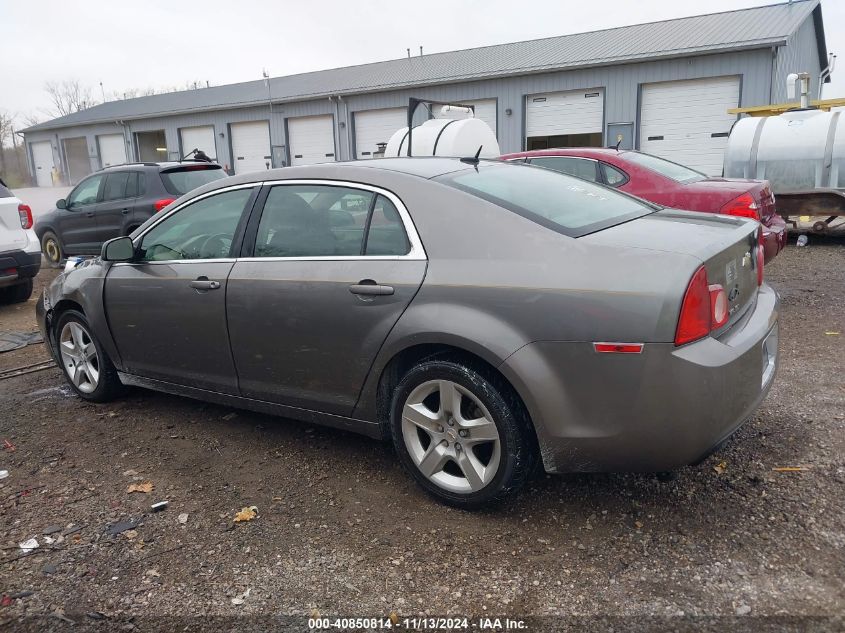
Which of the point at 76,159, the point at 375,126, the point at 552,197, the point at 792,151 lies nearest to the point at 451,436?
the point at 552,197

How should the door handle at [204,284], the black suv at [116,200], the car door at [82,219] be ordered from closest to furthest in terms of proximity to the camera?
the door handle at [204,284]
the black suv at [116,200]
the car door at [82,219]

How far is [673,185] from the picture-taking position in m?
7.05

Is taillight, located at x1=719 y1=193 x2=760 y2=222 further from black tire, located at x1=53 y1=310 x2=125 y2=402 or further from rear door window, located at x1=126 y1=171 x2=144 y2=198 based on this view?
rear door window, located at x1=126 y1=171 x2=144 y2=198

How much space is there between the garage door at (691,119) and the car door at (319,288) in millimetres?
15801

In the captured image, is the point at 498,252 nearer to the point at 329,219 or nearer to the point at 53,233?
the point at 329,219

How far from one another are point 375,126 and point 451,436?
21121 mm

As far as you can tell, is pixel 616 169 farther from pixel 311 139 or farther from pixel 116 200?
pixel 311 139

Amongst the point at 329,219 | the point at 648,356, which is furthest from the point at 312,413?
the point at 648,356

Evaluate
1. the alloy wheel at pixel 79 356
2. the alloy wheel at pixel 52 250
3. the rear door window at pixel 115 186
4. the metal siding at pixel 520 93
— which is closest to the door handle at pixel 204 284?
the alloy wheel at pixel 79 356

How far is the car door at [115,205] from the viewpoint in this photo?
10227 mm

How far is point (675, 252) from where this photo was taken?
2.67 meters

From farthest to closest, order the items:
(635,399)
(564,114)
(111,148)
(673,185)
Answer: (111,148) → (564,114) → (673,185) → (635,399)

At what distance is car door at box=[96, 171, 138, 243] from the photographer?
10.2 meters

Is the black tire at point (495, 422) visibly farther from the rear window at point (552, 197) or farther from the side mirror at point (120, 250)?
the side mirror at point (120, 250)
